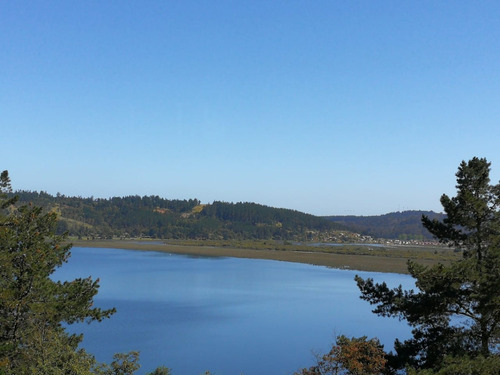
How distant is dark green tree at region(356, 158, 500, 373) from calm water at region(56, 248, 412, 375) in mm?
11964

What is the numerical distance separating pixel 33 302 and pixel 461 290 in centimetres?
1134

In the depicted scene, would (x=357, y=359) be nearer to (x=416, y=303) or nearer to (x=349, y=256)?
(x=416, y=303)

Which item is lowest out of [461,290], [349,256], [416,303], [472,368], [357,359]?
[349,256]

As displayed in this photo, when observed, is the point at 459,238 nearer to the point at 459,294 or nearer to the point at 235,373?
the point at 459,294

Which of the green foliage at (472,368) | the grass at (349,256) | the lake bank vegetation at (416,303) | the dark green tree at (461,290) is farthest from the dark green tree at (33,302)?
the grass at (349,256)

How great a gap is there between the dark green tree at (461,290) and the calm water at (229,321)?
11964 millimetres

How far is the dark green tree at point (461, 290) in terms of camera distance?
11648mm

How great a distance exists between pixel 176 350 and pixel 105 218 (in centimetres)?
17883

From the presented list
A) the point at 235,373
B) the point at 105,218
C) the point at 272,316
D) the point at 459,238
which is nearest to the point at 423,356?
the point at 459,238

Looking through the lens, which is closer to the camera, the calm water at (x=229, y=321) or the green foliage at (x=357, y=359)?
the green foliage at (x=357, y=359)

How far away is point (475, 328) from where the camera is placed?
12.5 meters

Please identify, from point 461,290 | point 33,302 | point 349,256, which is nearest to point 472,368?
point 461,290

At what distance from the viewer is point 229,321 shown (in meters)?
34.8

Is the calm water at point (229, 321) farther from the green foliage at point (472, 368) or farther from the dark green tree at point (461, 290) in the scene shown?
the green foliage at point (472, 368)
